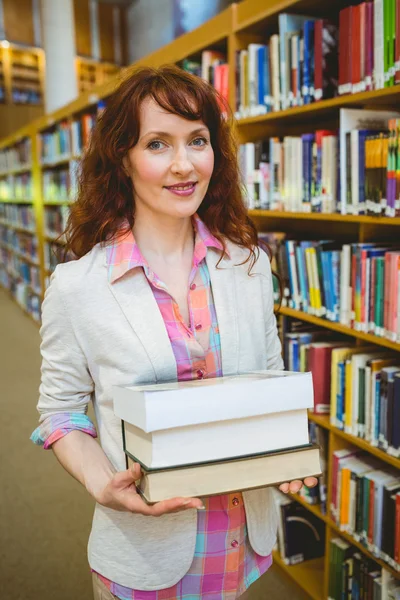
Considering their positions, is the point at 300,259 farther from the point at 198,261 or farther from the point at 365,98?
the point at 198,261

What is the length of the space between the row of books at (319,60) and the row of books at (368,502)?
50.3 inches

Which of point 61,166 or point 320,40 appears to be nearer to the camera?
point 320,40

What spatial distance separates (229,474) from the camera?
0.87 metres

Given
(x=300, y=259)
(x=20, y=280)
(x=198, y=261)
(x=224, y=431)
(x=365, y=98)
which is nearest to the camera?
(x=224, y=431)

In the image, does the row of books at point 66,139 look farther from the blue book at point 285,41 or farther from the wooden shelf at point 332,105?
the blue book at point 285,41

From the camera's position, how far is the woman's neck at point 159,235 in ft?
3.62

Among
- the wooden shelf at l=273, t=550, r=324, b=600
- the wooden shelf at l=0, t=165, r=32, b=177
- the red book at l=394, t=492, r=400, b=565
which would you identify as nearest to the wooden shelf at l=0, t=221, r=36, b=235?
the wooden shelf at l=0, t=165, r=32, b=177

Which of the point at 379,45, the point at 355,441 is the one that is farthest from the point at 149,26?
the point at 355,441

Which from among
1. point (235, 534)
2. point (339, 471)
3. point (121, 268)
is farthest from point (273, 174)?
point (235, 534)

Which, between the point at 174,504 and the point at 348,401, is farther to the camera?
the point at 348,401

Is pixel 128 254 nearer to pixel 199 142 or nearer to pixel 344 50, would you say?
pixel 199 142

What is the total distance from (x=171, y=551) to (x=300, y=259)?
1.33m

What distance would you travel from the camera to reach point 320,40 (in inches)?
73.2

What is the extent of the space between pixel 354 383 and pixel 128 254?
3.72ft
